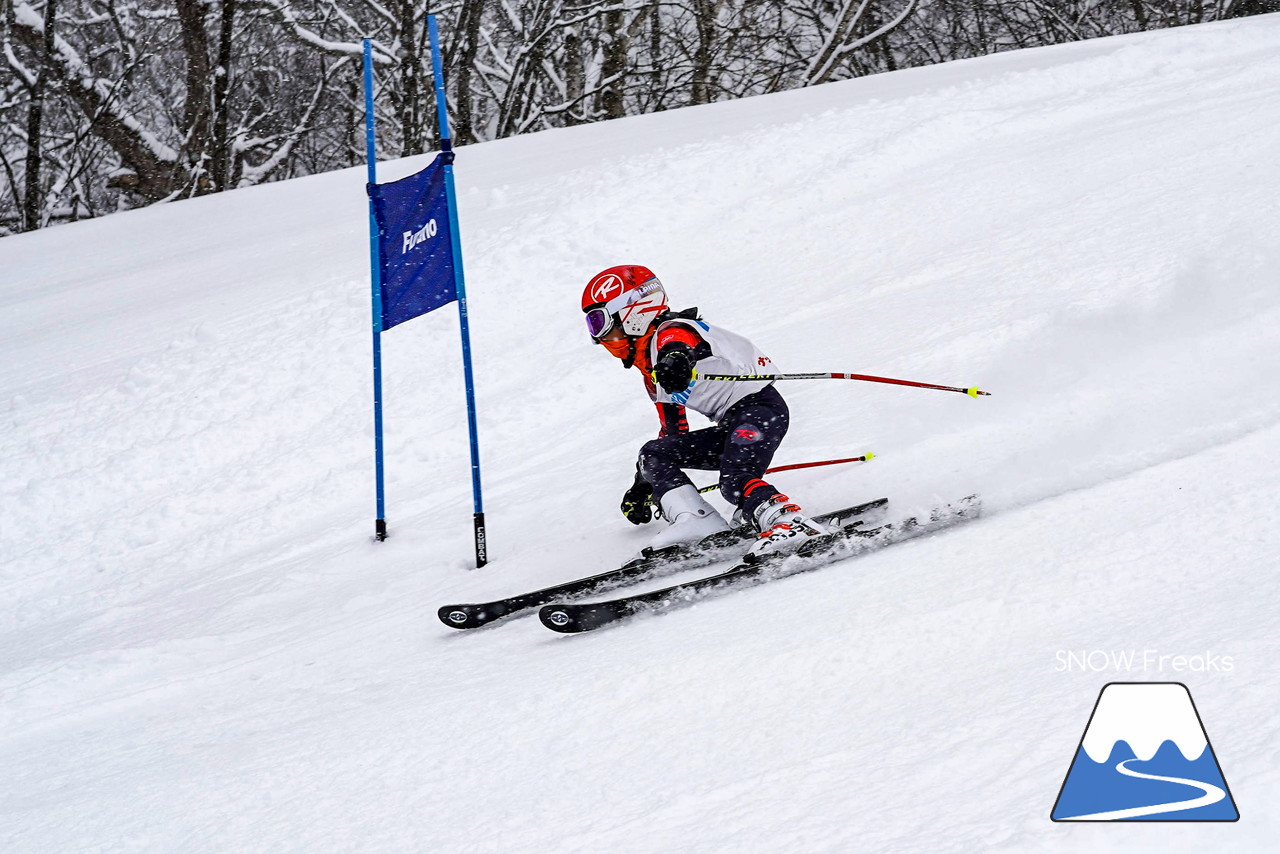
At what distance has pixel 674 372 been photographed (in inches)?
173

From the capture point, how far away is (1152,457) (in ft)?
14.6

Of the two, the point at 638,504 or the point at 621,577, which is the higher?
the point at 638,504

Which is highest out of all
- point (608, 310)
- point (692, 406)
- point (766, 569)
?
point (608, 310)

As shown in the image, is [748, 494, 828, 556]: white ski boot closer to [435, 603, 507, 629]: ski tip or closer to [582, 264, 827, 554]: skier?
[582, 264, 827, 554]: skier

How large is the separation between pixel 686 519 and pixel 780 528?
0.53 metres

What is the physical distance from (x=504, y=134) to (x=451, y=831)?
16456mm

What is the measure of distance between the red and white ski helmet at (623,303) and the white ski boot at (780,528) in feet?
3.26

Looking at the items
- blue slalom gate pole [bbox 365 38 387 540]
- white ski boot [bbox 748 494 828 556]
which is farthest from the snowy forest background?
white ski boot [bbox 748 494 828 556]

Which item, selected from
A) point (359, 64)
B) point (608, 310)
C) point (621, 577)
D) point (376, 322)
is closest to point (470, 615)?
point (621, 577)

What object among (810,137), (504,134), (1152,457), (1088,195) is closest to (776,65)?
(504,134)

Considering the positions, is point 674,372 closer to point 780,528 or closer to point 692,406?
point 692,406

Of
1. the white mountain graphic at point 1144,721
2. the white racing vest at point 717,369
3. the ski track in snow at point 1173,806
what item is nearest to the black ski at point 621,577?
the white racing vest at point 717,369

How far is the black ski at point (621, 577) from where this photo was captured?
450 cm

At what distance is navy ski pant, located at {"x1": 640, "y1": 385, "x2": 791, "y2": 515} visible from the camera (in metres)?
4.62
